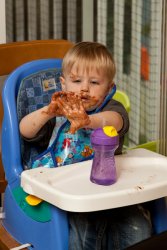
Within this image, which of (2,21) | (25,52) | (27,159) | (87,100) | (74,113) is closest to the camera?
(74,113)

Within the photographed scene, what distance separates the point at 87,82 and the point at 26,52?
1.25 feet

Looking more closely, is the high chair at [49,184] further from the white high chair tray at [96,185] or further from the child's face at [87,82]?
the child's face at [87,82]

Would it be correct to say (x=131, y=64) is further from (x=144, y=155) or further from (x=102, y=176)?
(x=102, y=176)

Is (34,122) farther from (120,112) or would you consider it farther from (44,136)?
(120,112)

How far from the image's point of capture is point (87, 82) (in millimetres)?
1378

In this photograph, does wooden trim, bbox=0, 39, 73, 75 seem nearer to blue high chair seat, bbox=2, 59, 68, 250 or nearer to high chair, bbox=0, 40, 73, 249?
high chair, bbox=0, 40, 73, 249

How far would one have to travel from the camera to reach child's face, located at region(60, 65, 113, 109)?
1.38 m

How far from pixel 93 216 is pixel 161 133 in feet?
2.33

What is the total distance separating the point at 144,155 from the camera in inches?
56.5

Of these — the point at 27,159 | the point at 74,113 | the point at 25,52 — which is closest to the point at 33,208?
the point at 27,159

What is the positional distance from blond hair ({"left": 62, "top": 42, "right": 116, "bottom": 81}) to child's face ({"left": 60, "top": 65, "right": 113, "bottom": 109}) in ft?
0.04

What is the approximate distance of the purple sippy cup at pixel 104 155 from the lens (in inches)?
48.3

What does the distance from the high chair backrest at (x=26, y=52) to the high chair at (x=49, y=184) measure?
15 cm

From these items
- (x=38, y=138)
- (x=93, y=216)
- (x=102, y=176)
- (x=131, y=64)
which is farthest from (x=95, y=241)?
(x=131, y=64)
